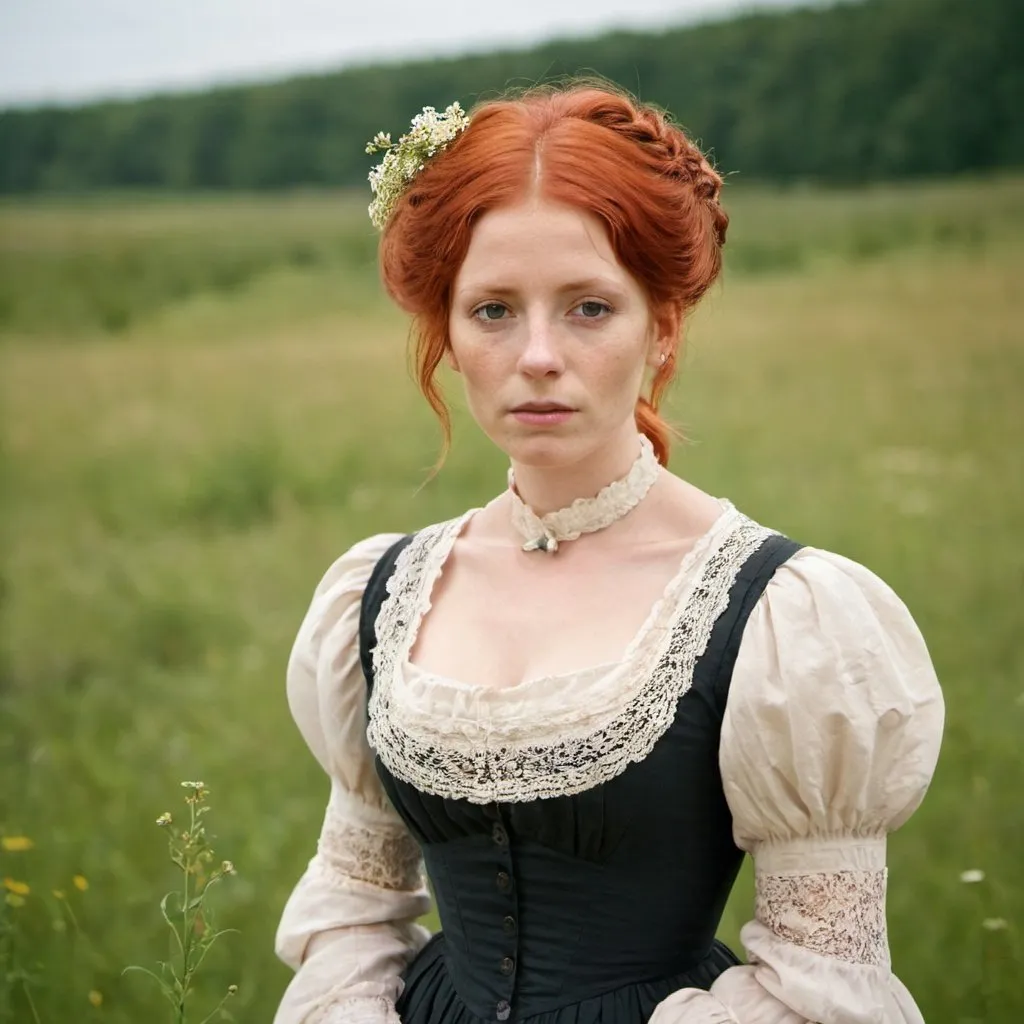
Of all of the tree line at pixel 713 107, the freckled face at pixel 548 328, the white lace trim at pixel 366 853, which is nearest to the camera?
the freckled face at pixel 548 328

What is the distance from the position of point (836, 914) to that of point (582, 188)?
779 millimetres

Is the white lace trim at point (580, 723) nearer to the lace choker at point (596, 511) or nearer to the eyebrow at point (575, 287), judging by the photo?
the lace choker at point (596, 511)

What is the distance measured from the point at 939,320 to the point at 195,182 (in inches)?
156

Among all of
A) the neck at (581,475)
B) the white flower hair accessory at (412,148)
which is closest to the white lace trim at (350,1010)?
the neck at (581,475)

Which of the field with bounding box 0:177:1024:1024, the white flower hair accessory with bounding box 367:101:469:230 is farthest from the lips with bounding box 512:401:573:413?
the field with bounding box 0:177:1024:1024

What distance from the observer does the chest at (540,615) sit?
141cm

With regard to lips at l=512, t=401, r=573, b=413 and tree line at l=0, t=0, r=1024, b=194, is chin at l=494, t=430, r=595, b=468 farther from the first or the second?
tree line at l=0, t=0, r=1024, b=194

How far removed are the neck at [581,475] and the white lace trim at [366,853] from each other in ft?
1.51

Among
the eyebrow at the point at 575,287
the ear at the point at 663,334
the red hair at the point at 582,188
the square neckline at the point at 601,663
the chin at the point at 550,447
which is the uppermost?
the red hair at the point at 582,188

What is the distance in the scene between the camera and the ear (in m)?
1.49

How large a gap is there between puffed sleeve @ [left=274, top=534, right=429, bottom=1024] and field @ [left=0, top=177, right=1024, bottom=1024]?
75 cm

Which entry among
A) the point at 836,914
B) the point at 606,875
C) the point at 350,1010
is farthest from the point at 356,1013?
the point at 836,914

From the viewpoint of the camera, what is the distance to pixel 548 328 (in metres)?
1.38

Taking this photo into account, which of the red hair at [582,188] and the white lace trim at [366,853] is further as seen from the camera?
the white lace trim at [366,853]
